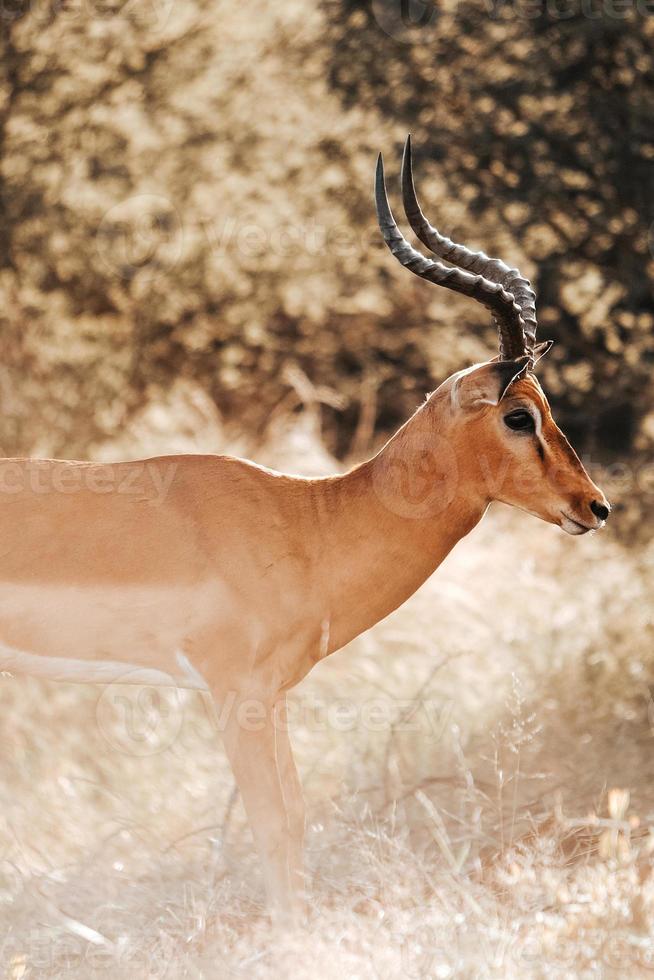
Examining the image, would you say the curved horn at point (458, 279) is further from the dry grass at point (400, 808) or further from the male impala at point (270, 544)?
the dry grass at point (400, 808)

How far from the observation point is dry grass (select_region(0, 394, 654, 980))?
15.2ft

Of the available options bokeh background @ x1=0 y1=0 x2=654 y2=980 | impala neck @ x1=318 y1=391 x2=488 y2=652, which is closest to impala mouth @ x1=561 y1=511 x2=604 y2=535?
impala neck @ x1=318 y1=391 x2=488 y2=652

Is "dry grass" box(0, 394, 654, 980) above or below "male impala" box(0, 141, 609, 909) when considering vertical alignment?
below

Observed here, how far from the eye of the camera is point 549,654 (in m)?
7.67

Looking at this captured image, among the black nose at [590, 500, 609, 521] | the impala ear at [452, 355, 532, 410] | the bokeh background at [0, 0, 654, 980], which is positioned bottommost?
the bokeh background at [0, 0, 654, 980]

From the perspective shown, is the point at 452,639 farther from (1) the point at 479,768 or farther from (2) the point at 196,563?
(2) the point at 196,563

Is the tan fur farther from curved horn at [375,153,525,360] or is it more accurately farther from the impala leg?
curved horn at [375,153,525,360]

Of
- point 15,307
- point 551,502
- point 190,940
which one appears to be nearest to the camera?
point 551,502

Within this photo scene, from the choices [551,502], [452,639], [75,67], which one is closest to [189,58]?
[75,67]

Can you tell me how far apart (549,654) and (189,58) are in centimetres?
674

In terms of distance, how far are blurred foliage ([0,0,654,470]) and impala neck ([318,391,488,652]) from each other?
5.29 m

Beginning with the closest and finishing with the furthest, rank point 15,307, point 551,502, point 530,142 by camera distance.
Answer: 1. point 551,502
2. point 530,142
3. point 15,307

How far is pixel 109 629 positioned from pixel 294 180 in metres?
8.48

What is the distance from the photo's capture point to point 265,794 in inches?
177
